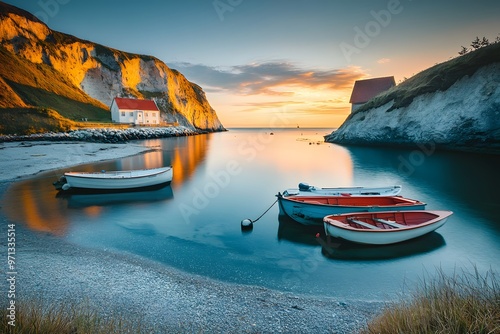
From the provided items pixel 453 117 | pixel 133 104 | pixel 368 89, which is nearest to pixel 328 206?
pixel 453 117

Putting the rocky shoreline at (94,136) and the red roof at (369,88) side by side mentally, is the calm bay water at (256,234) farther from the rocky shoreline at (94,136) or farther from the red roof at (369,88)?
the red roof at (369,88)

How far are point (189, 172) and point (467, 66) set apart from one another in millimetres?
39952

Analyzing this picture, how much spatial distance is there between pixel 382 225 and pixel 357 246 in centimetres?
149

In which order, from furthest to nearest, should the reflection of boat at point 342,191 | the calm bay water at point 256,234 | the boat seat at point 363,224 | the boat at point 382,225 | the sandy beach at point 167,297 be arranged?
the reflection of boat at point 342,191, the boat seat at point 363,224, the boat at point 382,225, the calm bay water at point 256,234, the sandy beach at point 167,297

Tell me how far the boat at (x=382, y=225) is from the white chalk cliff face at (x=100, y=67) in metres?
97.4

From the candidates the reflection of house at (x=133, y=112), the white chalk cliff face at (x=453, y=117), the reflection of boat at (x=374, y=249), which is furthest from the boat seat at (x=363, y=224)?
the reflection of house at (x=133, y=112)

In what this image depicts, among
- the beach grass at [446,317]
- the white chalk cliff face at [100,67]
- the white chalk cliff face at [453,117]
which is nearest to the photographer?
the beach grass at [446,317]

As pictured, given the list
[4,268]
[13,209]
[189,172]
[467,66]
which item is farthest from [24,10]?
[467,66]

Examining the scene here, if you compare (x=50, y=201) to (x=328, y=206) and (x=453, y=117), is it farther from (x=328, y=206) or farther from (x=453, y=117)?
(x=453, y=117)

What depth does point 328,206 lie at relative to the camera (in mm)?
11281

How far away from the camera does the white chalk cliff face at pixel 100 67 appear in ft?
244

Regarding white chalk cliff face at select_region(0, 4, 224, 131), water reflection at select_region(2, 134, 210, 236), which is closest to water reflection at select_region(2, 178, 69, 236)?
water reflection at select_region(2, 134, 210, 236)

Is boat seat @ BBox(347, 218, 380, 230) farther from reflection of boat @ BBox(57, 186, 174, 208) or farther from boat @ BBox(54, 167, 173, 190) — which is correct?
boat @ BBox(54, 167, 173, 190)

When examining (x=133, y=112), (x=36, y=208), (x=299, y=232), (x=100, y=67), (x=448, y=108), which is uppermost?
(x=100, y=67)
